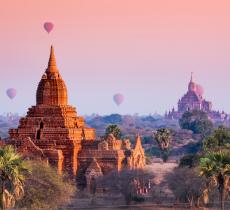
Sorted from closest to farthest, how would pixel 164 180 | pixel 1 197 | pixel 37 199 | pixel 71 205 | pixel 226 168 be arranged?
pixel 1 197 < pixel 226 168 < pixel 37 199 < pixel 71 205 < pixel 164 180

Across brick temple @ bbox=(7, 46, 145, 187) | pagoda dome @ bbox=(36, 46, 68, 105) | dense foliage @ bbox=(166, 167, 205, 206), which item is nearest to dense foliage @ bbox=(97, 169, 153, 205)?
dense foliage @ bbox=(166, 167, 205, 206)

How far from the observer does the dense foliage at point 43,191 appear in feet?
205

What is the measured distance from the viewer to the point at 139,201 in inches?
3145

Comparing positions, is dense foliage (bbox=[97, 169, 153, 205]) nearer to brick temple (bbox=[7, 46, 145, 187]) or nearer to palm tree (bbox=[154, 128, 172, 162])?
brick temple (bbox=[7, 46, 145, 187])

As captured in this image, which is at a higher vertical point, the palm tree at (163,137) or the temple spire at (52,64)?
the temple spire at (52,64)

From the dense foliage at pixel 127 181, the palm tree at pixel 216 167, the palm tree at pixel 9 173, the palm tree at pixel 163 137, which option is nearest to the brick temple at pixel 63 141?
the dense foliage at pixel 127 181

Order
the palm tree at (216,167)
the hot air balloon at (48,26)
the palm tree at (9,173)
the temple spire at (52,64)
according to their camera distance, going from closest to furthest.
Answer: the palm tree at (9,173) < the palm tree at (216,167) < the temple spire at (52,64) < the hot air balloon at (48,26)

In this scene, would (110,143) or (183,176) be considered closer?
(183,176)

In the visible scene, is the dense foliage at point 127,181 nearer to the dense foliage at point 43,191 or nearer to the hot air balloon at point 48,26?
the dense foliage at point 43,191

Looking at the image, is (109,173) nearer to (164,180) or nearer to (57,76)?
(164,180)

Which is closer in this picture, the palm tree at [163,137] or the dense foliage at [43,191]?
the dense foliage at [43,191]

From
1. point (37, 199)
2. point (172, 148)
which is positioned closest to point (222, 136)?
point (37, 199)

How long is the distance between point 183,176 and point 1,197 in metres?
30.8

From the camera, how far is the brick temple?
83.8 meters
